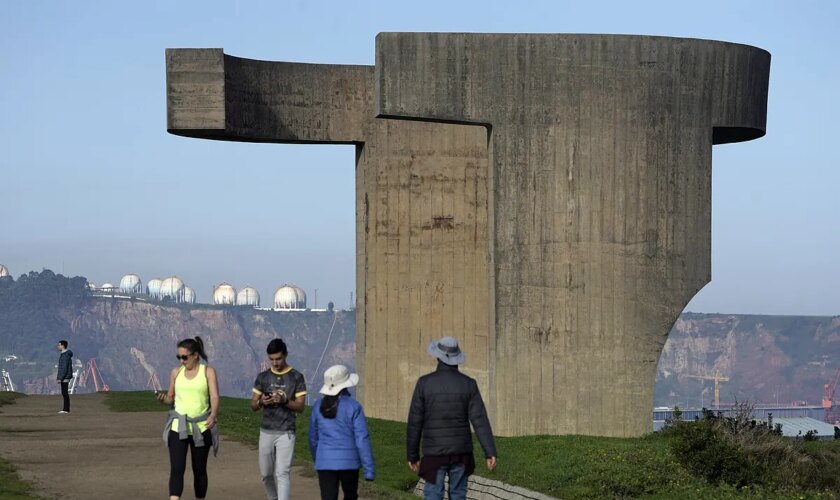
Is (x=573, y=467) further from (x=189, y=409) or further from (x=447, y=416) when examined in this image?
(x=447, y=416)

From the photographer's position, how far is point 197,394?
44.3ft

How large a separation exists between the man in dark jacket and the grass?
485 centimetres

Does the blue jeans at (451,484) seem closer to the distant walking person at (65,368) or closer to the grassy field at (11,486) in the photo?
the grassy field at (11,486)

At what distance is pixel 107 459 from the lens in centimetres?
1969

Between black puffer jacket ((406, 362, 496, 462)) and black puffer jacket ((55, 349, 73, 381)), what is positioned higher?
black puffer jacket ((406, 362, 496, 462))

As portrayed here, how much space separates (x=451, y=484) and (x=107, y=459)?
909 centimetres

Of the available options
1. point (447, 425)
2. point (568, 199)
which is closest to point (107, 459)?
point (447, 425)

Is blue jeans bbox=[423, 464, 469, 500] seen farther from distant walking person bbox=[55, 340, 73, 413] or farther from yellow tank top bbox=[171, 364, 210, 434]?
distant walking person bbox=[55, 340, 73, 413]

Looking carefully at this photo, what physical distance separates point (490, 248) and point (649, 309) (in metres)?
3.17

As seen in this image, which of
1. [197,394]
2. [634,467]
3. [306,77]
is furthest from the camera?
[306,77]

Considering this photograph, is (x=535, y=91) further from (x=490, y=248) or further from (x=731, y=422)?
(x=731, y=422)

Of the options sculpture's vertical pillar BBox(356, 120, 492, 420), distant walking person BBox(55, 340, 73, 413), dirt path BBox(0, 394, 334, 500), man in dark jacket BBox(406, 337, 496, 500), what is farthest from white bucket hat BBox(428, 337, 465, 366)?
distant walking person BBox(55, 340, 73, 413)

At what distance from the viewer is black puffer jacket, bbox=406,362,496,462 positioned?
11.9 m

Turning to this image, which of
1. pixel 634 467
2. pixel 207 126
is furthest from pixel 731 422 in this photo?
pixel 207 126
